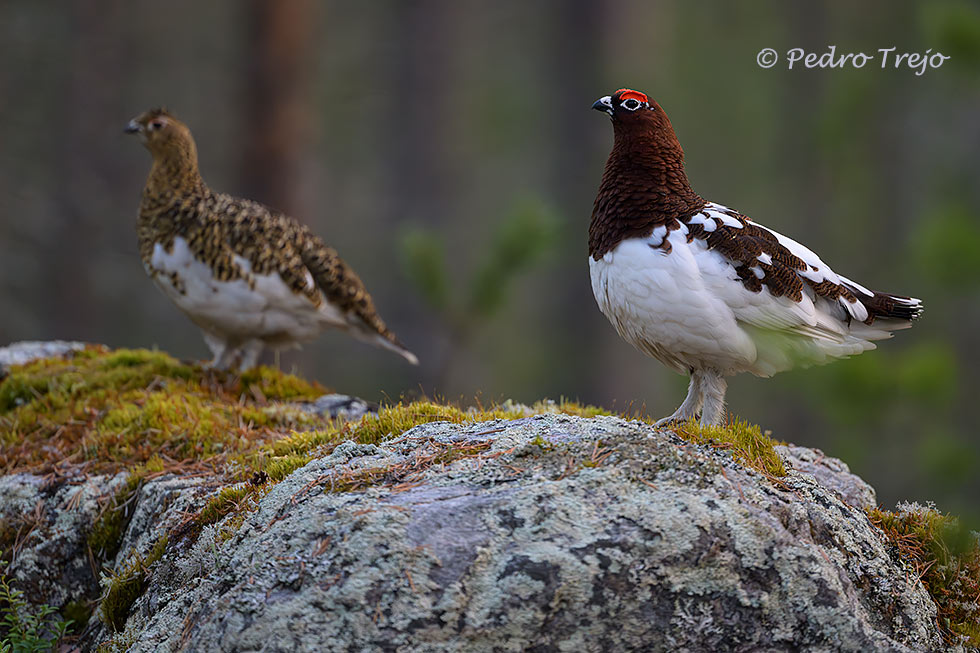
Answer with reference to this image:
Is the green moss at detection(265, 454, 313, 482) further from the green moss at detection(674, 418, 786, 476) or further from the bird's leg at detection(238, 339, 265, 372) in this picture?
the bird's leg at detection(238, 339, 265, 372)

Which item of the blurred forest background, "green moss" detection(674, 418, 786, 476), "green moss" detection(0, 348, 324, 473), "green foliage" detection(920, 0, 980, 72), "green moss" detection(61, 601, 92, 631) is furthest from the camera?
the blurred forest background

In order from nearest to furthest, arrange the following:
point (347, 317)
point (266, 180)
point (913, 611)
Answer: point (913, 611) < point (347, 317) < point (266, 180)

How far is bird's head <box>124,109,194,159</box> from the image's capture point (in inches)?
268

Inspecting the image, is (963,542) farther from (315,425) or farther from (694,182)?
(694,182)

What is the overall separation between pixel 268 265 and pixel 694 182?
1782cm

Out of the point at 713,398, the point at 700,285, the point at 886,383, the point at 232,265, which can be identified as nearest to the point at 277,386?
the point at 232,265

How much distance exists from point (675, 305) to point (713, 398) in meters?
0.54

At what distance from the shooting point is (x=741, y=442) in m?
3.50

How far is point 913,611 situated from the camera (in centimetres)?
321

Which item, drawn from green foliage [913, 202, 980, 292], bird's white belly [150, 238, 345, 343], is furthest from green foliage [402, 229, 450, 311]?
green foliage [913, 202, 980, 292]

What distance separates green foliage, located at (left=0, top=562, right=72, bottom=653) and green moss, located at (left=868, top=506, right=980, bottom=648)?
131 inches

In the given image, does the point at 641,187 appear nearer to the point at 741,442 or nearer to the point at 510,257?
the point at 741,442

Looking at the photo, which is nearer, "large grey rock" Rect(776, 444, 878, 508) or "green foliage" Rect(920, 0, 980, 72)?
"large grey rock" Rect(776, 444, 878, 508)

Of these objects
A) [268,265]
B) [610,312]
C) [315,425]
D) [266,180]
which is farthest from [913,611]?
[266,180]
